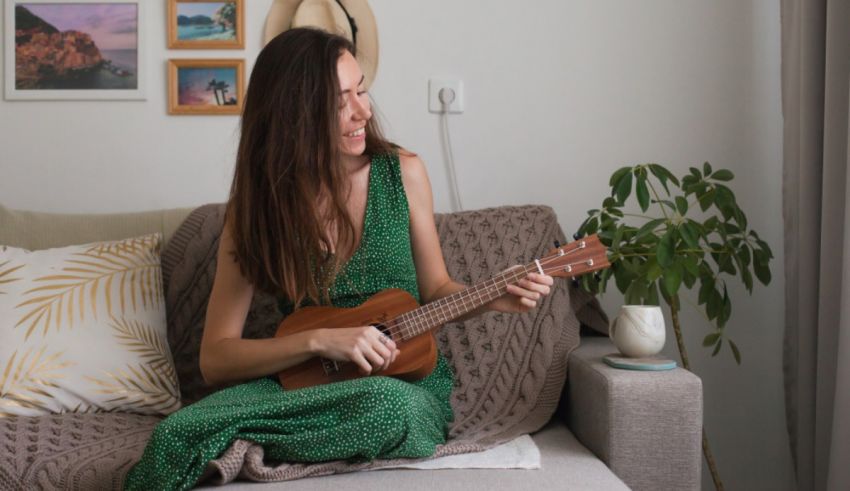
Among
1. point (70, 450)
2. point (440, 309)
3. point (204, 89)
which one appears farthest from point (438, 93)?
point (70, 450)

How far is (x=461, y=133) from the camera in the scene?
7.84 ft

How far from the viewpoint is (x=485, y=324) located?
6.24 feet

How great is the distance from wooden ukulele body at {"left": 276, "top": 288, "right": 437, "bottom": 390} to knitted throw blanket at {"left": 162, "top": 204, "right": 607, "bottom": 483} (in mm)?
161

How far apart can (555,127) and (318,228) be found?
Answer: 936 mm

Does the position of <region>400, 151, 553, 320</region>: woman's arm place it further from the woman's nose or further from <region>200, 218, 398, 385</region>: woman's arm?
<region>200, 218, 398, 385</region>: woman's arm

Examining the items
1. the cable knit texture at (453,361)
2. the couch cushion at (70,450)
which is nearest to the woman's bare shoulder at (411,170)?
the cable knit texture at (453,361)

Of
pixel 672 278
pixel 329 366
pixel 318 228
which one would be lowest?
pixel 329 366

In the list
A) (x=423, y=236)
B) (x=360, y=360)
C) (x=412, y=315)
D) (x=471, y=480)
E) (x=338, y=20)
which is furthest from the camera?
(x=338, y=20)

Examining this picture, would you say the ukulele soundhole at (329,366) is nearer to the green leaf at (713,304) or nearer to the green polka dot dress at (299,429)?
the green polka dot dress at (299,429)

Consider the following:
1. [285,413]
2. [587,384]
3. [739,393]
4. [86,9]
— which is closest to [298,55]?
[285,413]

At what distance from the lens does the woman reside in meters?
1.58

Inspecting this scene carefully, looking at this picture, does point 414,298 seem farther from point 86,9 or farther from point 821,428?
point 86,9

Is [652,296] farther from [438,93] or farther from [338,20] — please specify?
[338,20]

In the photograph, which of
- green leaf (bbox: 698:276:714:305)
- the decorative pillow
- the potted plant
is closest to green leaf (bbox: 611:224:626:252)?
the potted plant
